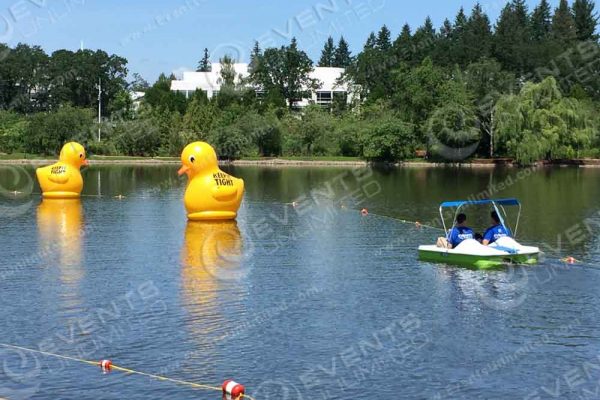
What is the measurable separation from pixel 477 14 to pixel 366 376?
12727 centimetres

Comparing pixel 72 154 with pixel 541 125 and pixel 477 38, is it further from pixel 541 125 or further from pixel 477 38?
pixel 477 38

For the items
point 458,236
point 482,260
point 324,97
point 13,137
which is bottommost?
point 482,260

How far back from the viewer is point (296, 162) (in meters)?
96.4

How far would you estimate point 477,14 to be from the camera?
137 metres

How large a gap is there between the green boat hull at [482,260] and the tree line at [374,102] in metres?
58.6

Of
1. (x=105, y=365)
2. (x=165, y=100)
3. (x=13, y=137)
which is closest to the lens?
(x=105, y=365)

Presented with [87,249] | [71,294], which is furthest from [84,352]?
[87,249]

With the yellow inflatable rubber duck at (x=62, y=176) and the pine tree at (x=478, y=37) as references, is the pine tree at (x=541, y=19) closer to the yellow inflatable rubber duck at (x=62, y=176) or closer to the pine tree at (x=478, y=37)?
the pine tree at (x=478, y=37)

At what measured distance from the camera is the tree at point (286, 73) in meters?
129

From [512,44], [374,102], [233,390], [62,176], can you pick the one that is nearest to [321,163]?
[374,102]

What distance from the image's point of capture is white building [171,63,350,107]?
13438 cm

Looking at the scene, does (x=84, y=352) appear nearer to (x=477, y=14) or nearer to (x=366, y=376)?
(x=366, y=376)

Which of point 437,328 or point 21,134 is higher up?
point 21,134

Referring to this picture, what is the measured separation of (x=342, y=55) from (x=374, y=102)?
7696 cm
